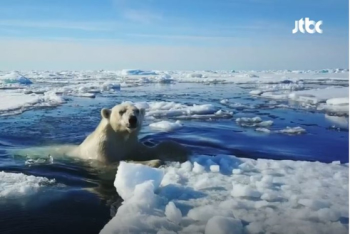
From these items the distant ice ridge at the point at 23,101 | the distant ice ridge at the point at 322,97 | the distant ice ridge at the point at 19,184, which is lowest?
the distant ice ridge at the point at 19,184

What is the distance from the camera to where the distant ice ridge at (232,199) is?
191 centimetres

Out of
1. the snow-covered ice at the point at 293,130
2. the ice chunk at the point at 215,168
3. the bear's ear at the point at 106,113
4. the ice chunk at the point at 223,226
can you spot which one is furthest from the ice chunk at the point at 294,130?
the ice chunk at the point at 223,226

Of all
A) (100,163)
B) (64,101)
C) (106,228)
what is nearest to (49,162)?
(100,163)

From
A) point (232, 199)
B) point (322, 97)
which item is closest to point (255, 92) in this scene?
point (322, 97)

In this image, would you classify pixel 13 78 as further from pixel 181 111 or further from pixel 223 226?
pixel 223 226

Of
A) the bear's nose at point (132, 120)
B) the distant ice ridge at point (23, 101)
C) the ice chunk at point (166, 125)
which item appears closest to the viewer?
the bear's nose at point (132, 120)

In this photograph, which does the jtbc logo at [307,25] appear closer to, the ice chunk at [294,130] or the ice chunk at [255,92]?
the ice chunk at [294,130]

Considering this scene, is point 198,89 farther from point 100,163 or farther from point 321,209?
point 321,209

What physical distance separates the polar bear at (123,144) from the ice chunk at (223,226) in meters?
1.12

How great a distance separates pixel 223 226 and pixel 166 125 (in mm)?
2104

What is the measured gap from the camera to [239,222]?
6.27 ft

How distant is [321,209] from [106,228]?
3.29 ft

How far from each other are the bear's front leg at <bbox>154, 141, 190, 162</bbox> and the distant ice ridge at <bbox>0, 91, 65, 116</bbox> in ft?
3.58

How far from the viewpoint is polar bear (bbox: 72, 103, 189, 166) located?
3039 mm
